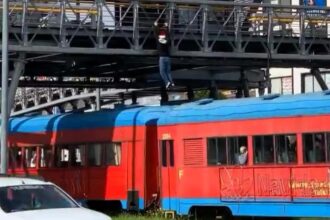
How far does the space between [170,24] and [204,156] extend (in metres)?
7.33

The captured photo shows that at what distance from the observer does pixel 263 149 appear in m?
19.8

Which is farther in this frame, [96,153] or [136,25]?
[136,25]

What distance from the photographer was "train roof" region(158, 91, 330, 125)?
1881cm

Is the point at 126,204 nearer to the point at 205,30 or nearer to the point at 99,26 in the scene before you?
the point at 99,26

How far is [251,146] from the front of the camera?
1995 cm

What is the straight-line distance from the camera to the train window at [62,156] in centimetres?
2609

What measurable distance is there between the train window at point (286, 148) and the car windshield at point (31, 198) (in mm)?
7241

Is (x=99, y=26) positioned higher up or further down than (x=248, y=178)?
higher up

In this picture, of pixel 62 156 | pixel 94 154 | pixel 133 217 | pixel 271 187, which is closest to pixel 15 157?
pixel 62 156

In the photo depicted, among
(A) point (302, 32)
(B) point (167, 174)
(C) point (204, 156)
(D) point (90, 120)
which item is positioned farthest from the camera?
(A) point (302, 32)

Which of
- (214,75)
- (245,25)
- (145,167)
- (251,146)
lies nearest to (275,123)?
(251,146)

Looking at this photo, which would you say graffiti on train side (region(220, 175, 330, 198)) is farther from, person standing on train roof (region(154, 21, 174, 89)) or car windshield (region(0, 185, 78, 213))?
car windshield (region(0, 185, 78, 213))

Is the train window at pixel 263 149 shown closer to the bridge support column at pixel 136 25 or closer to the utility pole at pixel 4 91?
the utility pole at pixel 4 91

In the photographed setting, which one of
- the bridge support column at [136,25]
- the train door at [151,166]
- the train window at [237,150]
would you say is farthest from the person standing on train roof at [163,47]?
the train window at [237,150]
